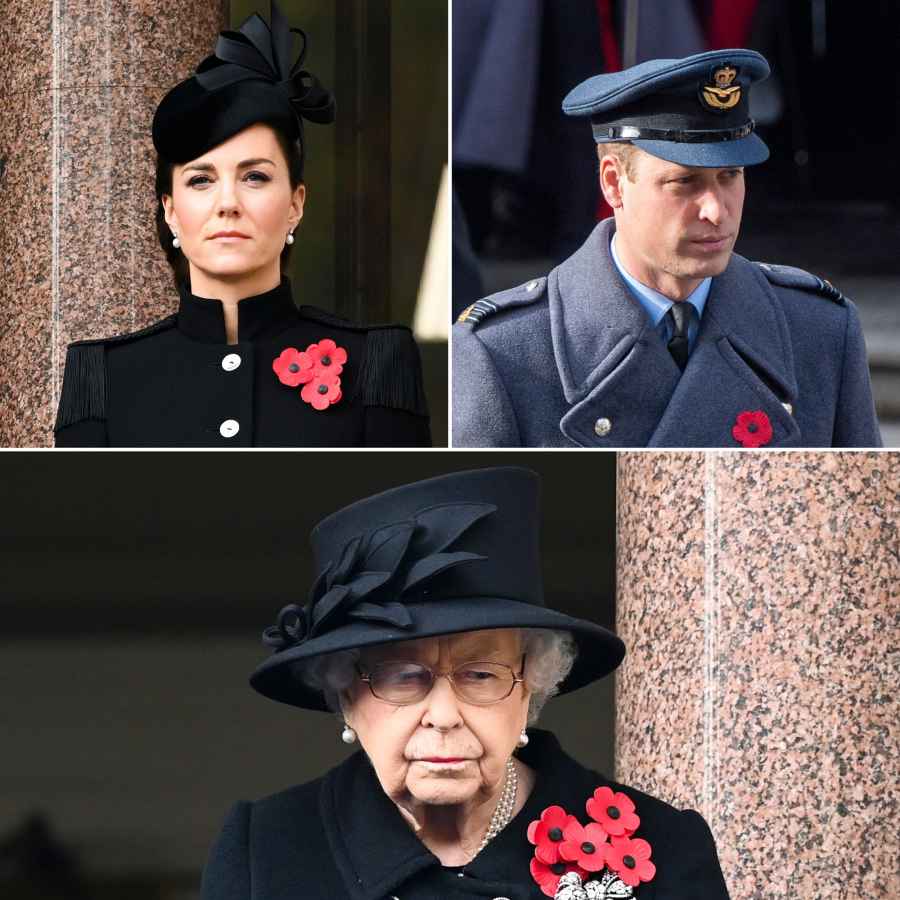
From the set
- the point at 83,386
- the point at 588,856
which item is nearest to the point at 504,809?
the point at 588,856

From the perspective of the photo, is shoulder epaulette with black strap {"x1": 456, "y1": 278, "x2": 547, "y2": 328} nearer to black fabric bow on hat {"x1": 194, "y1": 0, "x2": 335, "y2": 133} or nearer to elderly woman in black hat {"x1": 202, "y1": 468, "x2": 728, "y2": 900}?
black fabric bow on hat {"x1": 194, "y1": 0, "x2": 335, "y2": 133}

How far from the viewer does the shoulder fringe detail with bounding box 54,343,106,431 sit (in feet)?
23.8

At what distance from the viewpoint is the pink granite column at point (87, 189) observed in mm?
7750

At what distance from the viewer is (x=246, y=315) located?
7059mm

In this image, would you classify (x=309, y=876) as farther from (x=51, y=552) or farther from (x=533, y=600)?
(x=51, y=552)

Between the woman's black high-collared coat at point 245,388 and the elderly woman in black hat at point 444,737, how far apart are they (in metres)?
1.41

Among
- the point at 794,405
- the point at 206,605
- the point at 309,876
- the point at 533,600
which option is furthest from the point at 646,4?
the point at 206,605

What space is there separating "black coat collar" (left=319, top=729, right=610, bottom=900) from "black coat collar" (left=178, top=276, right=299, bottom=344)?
1.74 m

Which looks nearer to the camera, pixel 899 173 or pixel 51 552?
pixel 899 173

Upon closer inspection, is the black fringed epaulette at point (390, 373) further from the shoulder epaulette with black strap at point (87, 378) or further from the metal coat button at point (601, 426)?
the shoulder epaulette with black strap at point (87, 378)

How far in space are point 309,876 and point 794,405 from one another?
2.33 m

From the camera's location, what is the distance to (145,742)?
12.4 meters

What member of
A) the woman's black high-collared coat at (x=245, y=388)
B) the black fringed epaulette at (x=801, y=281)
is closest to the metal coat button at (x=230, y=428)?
the woman's black high-collared coat at (x=245, y=388)

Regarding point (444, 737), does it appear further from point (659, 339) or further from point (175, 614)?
point (175, 614)
